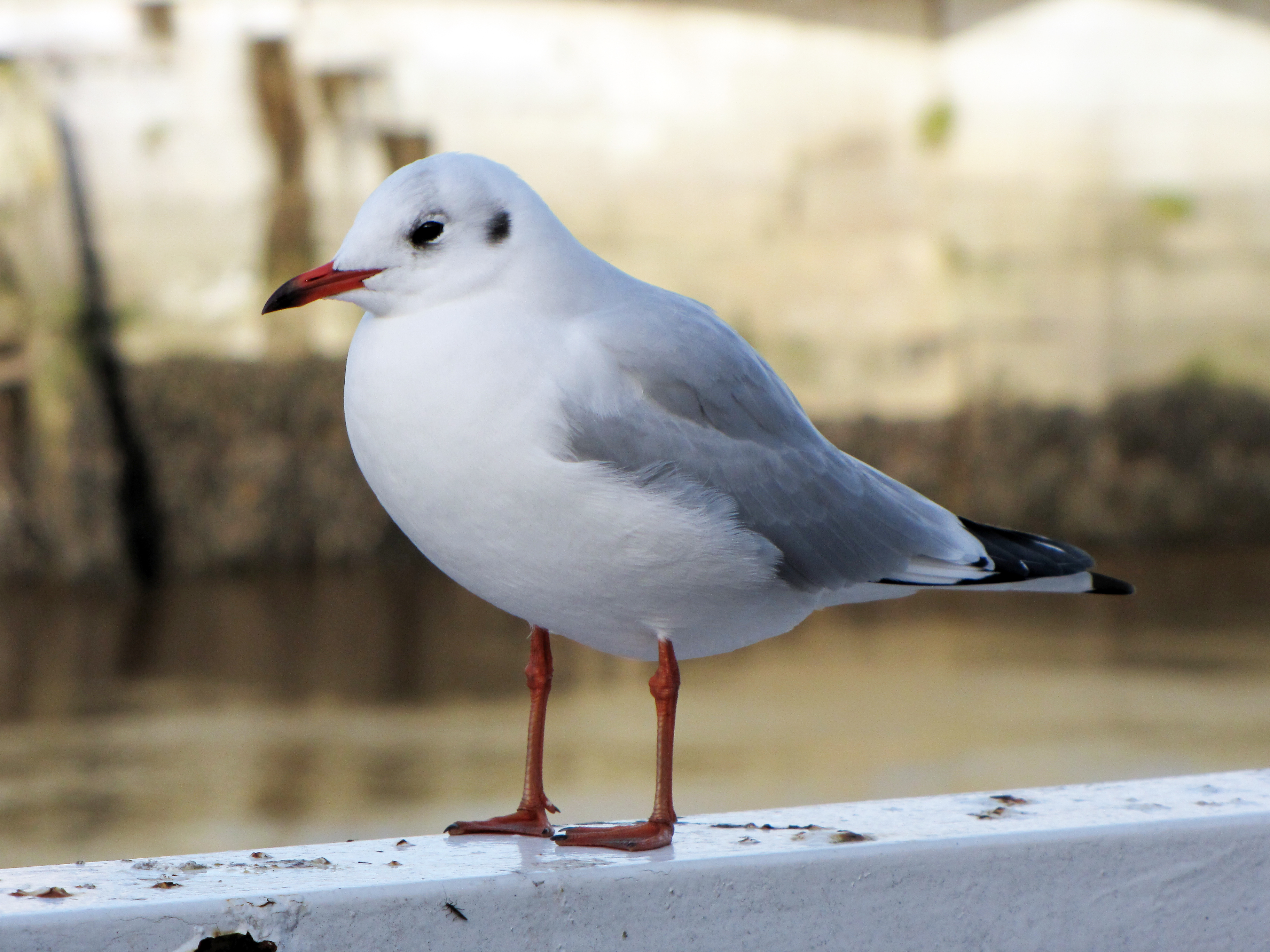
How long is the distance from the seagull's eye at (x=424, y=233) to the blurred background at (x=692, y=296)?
263cm

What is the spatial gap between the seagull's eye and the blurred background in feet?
8.62

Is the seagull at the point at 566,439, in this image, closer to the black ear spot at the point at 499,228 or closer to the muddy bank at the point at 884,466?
the black ear spot at the point at 499,228

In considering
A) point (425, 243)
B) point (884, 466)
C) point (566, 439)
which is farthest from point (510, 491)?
point (884, 466)

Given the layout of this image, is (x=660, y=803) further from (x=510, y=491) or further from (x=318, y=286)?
(x=318, y=286)

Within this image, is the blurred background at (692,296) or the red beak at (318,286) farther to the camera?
the blurred background at (692,296)

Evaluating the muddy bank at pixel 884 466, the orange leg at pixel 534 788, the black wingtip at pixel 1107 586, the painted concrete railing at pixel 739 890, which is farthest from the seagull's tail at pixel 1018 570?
the muddy bank at pixel 884 466

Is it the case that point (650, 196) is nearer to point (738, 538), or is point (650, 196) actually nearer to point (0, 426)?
point (0, 426)

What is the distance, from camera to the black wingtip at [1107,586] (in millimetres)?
1299

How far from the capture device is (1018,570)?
4.20 ft

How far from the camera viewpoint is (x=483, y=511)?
1066mm

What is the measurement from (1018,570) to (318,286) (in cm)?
62

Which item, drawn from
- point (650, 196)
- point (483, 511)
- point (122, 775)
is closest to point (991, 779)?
point (122, 775)

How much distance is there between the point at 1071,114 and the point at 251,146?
10.6 feet

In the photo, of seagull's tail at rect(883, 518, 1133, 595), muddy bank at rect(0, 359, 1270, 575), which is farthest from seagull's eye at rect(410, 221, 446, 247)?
muddy bank at rect(0, 359, 1270, 575)
